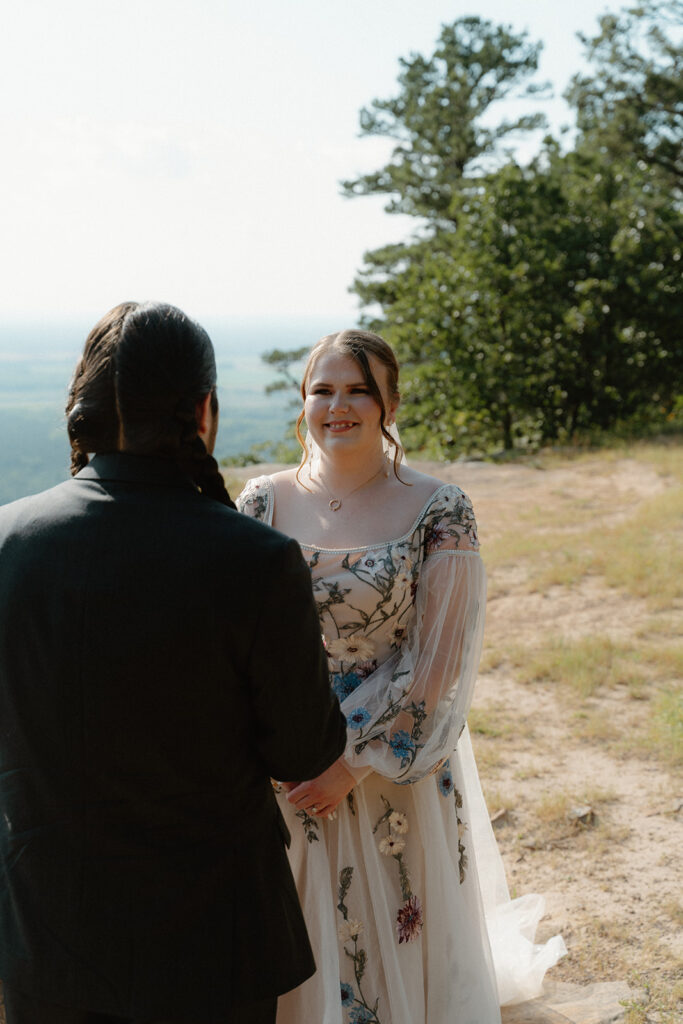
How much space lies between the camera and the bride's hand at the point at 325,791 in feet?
7.63

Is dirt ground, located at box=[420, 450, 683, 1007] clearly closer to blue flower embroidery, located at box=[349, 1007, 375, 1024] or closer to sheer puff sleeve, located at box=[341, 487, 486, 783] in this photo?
blue flower embroidery, located at box=[349, 1007, 375, 1024]

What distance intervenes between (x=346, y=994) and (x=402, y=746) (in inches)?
26.5

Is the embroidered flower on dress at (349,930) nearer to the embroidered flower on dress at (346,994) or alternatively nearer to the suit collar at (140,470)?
the embroidered flower on dress at (346,994)

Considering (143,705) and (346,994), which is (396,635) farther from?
(143,705)

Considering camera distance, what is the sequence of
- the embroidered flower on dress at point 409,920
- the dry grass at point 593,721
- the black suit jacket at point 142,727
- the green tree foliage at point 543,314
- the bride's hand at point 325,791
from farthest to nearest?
the green tree foliage at point 543,314, the dry grass at point 593,721, the embroidered flower on dress at point 409,920, the bride's hand at point 325,791, the black suit jacket at point 142,727

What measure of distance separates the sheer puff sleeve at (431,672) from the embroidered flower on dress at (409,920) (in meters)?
0.35

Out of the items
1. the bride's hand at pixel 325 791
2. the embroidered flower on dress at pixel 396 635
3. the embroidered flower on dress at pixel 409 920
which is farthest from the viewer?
the embroidered flower on dress at pixel 396 635

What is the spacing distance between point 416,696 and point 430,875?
499 millimetres

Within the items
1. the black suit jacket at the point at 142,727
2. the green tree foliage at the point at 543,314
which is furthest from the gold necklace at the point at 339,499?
the green tree foliage at the point at 543,314

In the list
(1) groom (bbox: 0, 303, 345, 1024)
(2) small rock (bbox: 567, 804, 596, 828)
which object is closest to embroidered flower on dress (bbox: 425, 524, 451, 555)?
(1) groom (bbox: 0, 303, 345, 1024)

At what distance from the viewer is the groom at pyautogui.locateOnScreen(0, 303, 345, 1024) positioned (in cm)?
137

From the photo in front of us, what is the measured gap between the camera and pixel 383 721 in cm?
241

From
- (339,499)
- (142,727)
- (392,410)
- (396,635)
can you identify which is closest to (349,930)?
(396,635)

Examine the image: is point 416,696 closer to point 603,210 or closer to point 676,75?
point 603,210
